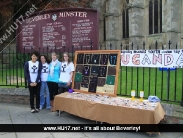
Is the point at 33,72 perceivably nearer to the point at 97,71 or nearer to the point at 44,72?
the point at 44,72

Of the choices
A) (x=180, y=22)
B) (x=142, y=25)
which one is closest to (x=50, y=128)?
(x=180, y=22)

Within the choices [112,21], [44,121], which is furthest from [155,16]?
[44,121]

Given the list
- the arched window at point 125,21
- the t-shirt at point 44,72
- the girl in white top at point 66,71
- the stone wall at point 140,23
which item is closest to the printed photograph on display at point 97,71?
the girl in white top at point 66,71

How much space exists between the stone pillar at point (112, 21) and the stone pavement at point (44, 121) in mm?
19867

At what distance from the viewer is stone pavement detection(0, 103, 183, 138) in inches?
176

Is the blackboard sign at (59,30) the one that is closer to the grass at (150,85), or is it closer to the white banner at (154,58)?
the white banner at (154,58)

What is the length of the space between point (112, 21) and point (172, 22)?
9082 millimetres

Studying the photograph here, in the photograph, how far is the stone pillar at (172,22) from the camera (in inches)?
709

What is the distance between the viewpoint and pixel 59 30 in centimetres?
706

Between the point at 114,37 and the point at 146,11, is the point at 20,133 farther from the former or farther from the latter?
the point at 114,37

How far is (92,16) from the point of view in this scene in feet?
21.2

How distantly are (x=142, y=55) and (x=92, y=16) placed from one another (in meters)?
2.11

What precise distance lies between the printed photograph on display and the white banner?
0.34m

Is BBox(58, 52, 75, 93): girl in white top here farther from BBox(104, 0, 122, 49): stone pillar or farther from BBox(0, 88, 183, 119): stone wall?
BBox(104, 0, 122, 49): stone pillar
